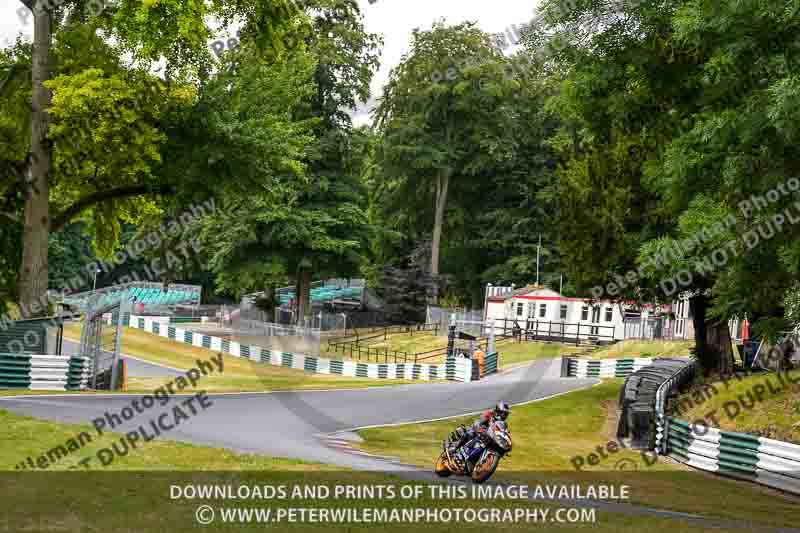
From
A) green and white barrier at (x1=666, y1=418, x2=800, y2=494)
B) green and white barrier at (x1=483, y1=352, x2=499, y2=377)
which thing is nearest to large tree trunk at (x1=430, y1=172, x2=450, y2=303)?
green and white barrier at (x1=483, y1=352, x2=499, y2=377)

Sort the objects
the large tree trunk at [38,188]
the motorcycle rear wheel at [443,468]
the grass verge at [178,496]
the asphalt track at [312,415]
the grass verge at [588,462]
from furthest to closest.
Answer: the large tree trunk at [38,188], the asphalt track at [312,415], the grass verge at [588,462], the motorcycle rear wheel at [443,468], the grass verge at [178,496]

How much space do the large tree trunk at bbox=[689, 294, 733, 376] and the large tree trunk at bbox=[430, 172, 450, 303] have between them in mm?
36523

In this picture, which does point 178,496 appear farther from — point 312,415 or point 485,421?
point 312,415

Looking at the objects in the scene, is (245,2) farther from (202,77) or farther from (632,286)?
(632,286)

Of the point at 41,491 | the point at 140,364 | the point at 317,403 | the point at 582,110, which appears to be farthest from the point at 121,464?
the point at 140,364

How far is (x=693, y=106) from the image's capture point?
1012 inches

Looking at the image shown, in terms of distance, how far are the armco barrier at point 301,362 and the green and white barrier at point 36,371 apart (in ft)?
70.6

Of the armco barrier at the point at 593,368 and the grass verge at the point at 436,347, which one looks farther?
the grass verge at the point at 436,347

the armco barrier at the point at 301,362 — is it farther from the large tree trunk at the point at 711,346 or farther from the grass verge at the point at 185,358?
the large tree trunk at the point at 711,346

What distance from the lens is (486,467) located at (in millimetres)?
13766

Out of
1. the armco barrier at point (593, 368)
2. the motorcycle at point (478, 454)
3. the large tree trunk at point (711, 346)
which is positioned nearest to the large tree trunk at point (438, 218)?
the armco barrier at point (593, 368)

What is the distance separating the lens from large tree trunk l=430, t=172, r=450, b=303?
223 feet

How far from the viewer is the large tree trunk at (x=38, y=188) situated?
25.3 meters

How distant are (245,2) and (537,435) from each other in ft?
48.3
